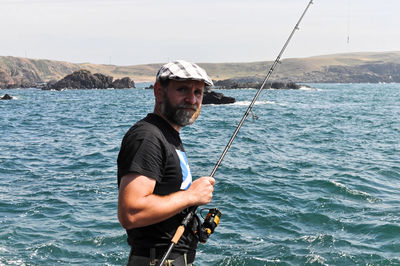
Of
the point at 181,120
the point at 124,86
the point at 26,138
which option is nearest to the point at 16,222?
the point at 181,120

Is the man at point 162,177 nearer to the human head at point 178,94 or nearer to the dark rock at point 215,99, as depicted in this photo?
the human head at point 178,94

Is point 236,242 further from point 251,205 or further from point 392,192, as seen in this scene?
point 392,192

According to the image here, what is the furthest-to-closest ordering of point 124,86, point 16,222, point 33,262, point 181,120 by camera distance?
point 124,86 < point 16,222 < point 33,262 < point 181,120

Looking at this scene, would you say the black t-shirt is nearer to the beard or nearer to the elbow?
the beard

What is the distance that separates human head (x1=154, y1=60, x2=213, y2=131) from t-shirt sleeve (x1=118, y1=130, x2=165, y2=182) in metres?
0.34

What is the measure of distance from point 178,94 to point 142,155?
1.89ft

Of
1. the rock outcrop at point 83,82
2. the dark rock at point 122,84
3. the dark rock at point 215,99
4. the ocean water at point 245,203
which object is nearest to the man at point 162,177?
the ocean water at point 245,203

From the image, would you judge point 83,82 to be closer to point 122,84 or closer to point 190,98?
point 122,84

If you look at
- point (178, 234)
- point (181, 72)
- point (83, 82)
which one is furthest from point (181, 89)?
point (83, 82)

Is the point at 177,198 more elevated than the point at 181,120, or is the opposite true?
the point at 181,120

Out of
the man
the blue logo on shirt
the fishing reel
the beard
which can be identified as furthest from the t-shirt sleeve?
the fishing reel

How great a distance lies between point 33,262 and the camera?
8523 mm

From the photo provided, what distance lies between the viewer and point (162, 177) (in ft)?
9.43

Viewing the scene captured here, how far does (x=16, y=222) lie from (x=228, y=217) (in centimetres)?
495
